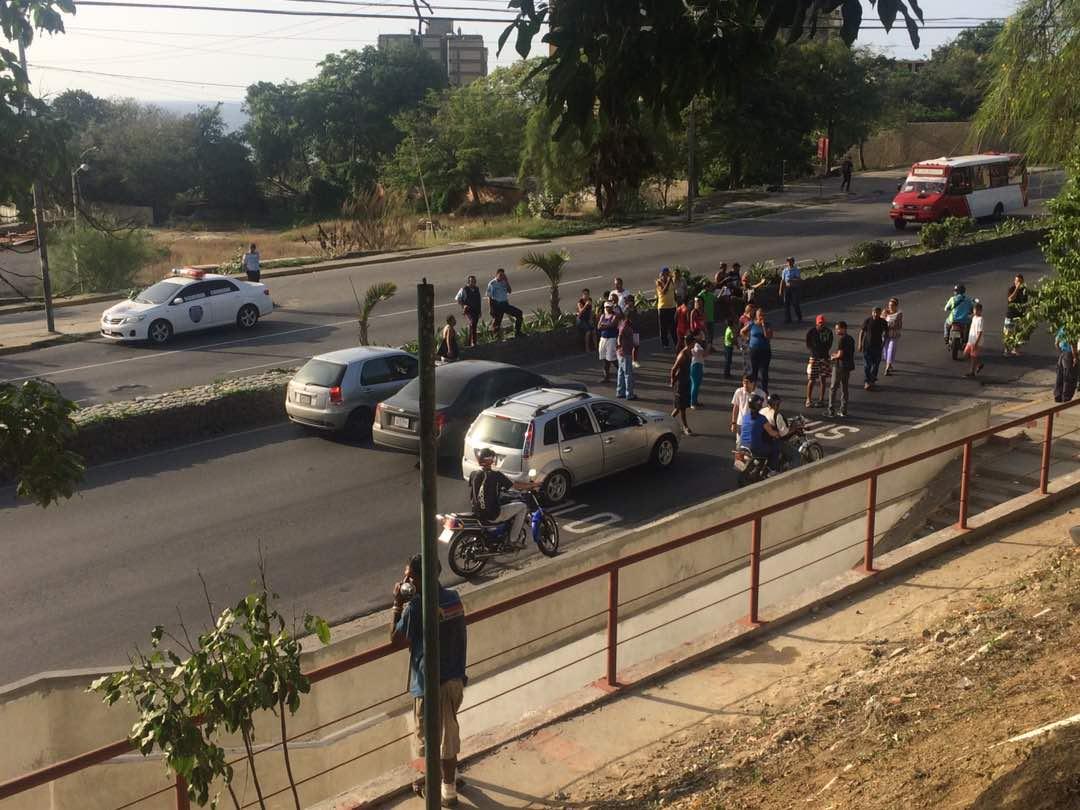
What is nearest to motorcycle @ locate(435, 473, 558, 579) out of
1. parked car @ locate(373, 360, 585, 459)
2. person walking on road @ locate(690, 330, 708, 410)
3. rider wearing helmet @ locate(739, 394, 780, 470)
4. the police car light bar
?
rider wearing helmet @ locate(739, 394, 780, 470)

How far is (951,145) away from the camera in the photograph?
7044 cm

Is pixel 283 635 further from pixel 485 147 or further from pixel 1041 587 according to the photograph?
pixel 485 147

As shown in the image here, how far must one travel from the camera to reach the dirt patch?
6629 millimetres

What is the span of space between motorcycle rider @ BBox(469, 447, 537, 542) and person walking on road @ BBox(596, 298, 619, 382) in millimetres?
7863

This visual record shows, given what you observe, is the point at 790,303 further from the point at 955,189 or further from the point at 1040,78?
the point at 955,189

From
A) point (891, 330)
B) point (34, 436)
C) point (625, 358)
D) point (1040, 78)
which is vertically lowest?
point (625, 358)

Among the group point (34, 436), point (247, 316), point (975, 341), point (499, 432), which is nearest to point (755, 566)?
point (34, 436)

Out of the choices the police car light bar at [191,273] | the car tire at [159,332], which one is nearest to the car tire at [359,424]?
the car tire at [159,332]

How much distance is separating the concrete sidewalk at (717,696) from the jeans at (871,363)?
1005 cm

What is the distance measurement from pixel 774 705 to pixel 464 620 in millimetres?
2585

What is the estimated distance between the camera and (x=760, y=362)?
20781 millimetres

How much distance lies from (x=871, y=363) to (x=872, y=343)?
1.50ft

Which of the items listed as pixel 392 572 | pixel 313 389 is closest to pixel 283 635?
pixel 392 572

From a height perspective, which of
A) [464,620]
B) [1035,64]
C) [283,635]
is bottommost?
[464,620]
